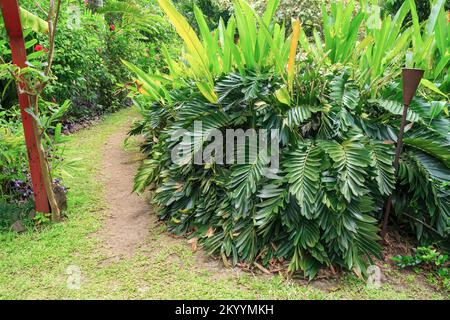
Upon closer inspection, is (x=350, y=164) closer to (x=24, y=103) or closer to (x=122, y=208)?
(x=122, y=208)

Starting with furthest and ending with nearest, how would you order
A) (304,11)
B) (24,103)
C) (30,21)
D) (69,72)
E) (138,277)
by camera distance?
(304,11) → (69,72) → (30,21) → (24,103) → (138,277)

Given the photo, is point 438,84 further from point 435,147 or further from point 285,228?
point 285,228

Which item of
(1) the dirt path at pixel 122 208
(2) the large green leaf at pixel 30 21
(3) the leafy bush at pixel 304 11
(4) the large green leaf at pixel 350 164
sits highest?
(3) the leafy bush at pixel 304 11

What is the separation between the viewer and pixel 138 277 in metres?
2.28

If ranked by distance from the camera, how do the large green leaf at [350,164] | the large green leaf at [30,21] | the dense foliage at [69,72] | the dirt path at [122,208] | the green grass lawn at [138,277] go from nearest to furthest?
the green grass lawn at [138,277] < the large green leaf at [350,164] < the dirt path at [122,208] < the dense foliage at [69,72] < the large green leaf at [30,21]

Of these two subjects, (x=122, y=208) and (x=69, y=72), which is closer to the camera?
(x=122, y=208)

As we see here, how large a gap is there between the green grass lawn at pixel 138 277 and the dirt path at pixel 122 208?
0.29 feet

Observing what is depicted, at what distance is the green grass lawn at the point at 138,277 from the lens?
84.0 inches

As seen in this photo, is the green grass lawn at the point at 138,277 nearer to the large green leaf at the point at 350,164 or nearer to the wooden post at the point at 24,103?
the wooden post at the point at 24,103

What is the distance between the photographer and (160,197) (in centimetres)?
297

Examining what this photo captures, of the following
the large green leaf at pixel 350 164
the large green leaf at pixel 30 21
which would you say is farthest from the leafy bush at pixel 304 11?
the large green leaf at pixel 350 164

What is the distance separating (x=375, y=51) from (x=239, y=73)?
3.38 ft

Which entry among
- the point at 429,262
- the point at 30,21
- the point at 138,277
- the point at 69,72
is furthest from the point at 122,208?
Answer: the point at 69,72

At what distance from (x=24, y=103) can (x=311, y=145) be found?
2050mm
